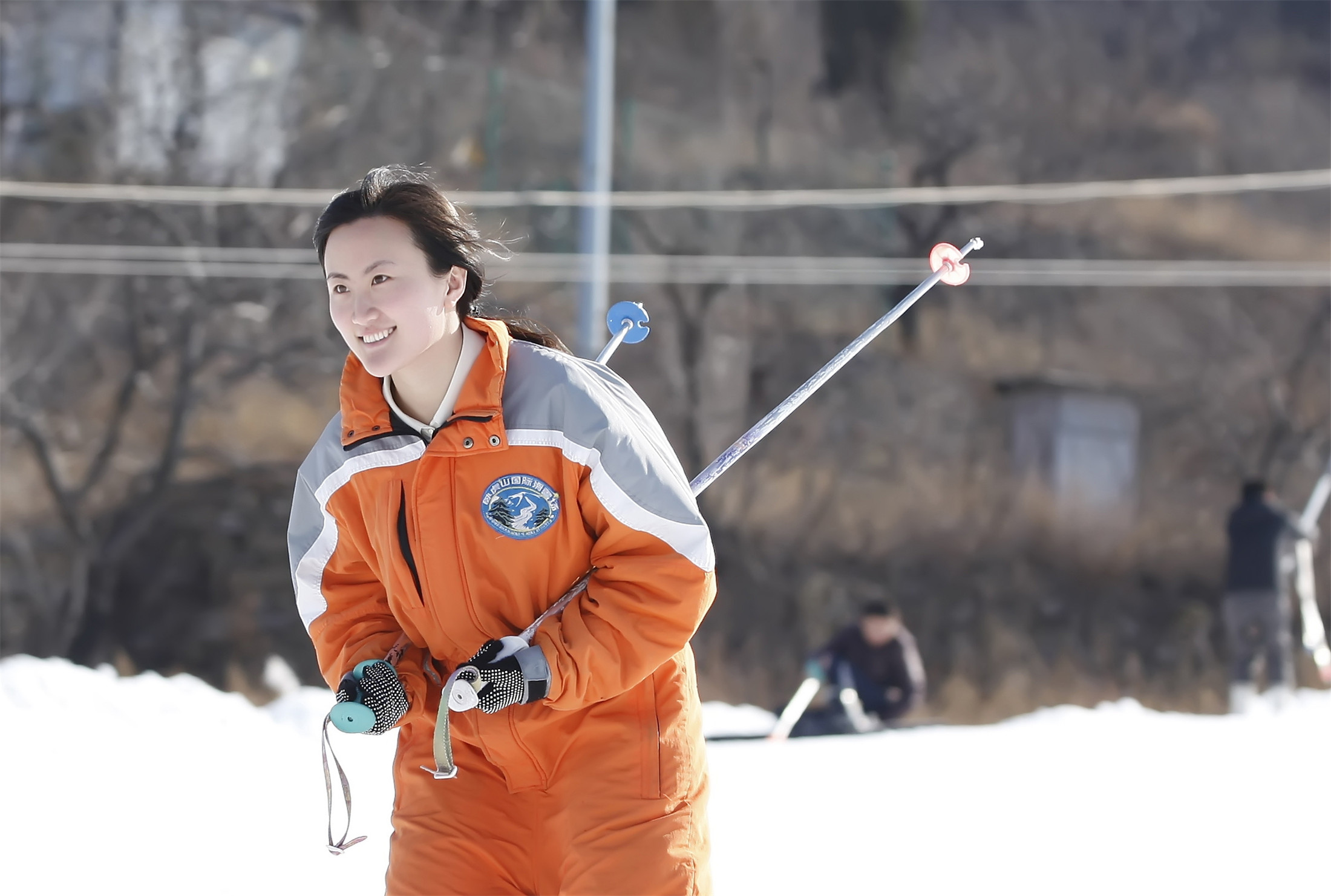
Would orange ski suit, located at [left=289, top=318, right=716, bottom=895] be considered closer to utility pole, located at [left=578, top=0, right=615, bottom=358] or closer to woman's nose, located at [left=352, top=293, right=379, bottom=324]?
woman's nose, located at [left=352, top=293, right=379, bottom=324]

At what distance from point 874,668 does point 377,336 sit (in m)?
5.87

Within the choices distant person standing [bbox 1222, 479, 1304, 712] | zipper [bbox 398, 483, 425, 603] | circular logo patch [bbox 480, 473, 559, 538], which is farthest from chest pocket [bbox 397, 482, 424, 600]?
distant person standing [bbox 1222, 479, 1304, 712]

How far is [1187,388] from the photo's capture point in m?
16.8

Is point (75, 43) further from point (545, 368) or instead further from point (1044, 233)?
point (545, 368)

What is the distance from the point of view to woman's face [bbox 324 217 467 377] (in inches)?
70.2

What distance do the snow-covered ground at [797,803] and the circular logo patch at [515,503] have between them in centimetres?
147

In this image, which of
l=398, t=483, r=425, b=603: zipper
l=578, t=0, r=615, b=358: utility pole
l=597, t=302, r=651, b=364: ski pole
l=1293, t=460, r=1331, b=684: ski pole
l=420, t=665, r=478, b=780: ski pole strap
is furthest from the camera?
l=578, t=0, r=615, b=358: utility pole

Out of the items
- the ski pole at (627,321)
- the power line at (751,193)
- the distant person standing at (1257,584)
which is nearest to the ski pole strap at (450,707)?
the ski pole at (627,321)

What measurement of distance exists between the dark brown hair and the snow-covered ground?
160 cm

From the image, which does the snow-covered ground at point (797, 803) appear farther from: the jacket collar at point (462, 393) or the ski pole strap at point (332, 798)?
the jacket collar at point (462, 393)

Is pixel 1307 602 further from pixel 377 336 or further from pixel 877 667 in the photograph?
pixel 377 336

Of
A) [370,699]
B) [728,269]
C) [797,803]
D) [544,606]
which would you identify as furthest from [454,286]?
[728,269]

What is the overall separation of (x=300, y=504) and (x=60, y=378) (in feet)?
44.4

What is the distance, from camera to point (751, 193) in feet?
53.2
